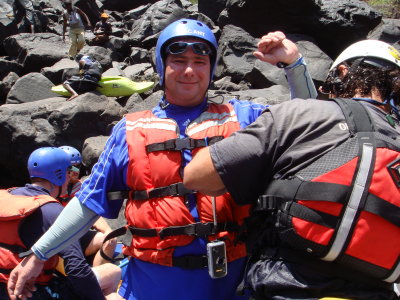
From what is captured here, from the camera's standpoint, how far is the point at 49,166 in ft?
13.7

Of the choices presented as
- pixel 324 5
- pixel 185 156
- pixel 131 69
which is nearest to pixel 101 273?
pixel 185 156

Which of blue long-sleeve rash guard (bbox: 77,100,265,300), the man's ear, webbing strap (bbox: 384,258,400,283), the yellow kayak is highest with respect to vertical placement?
the man's ear

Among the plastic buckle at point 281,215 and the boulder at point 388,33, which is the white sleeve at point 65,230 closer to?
the plastic buckle at point 281,215

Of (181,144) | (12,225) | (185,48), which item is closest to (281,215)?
(181,144)

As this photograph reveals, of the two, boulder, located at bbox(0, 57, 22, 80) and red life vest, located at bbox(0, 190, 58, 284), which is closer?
red life vest, located at bbox(0, 190, 58, 284)

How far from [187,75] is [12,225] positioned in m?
1.81

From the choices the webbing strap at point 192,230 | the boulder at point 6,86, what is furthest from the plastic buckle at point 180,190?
the boulder at point 6,86

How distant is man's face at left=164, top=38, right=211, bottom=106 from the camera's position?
2441mm

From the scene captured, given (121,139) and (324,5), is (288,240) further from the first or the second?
(324,5)

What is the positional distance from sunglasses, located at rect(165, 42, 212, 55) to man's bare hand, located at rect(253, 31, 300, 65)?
340mm

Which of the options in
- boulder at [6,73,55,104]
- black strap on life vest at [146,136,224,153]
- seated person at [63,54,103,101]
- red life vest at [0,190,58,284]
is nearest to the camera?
black strap on life vest at [146,136,224,153]

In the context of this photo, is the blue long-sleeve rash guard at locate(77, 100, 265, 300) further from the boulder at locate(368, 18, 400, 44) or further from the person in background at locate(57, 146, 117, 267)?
the boulder at locate(368, 18, 400, 44)

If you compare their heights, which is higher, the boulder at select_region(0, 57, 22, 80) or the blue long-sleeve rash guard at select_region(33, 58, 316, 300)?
the blue long-sleeve rash guard at select_region(33, 58, 316, 300)

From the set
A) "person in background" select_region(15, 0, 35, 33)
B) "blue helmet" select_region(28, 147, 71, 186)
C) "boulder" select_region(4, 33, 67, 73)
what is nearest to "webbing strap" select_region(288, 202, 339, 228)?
"blue helmet" select_region(28, 147, 71, 186)
